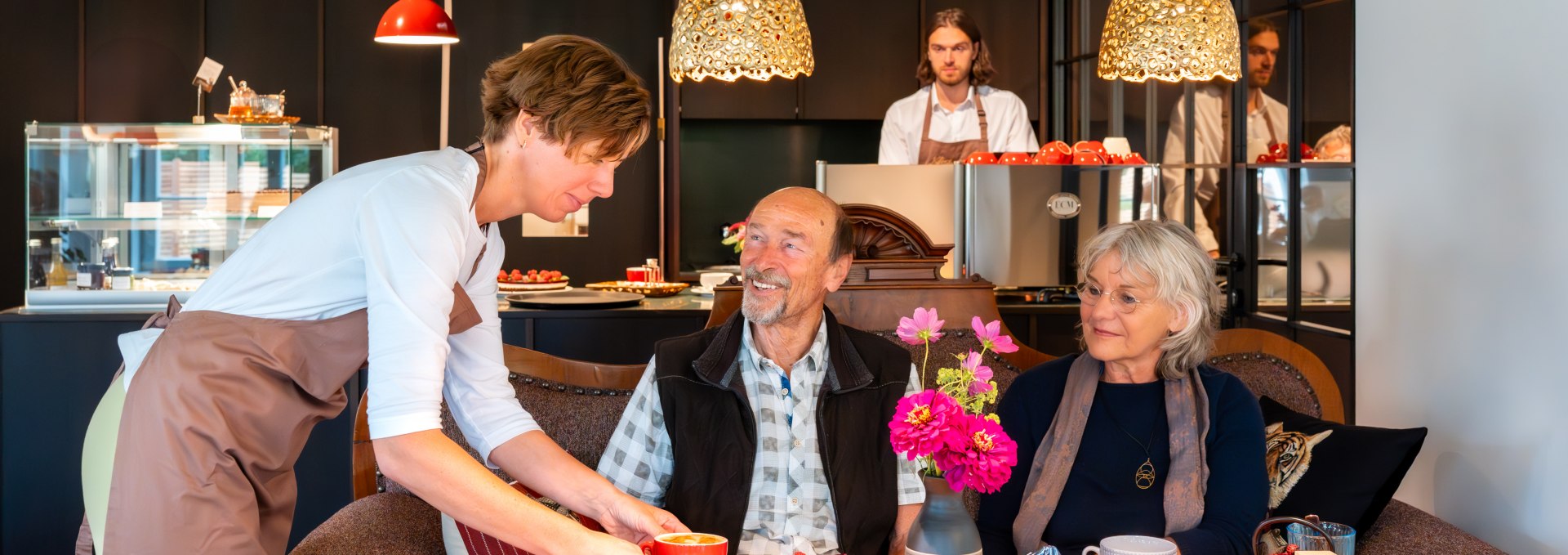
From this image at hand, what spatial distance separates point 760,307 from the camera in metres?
2.35

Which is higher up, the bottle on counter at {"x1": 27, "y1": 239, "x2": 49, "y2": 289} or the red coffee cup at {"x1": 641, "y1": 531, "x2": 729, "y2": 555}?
the bottle on counter at {"x1": 27, "y1": 239, "x2": 49, "y2": 289}

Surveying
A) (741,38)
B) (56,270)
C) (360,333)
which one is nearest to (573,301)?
(741,38)

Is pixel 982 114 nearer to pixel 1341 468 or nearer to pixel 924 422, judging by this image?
pixel 1341 468

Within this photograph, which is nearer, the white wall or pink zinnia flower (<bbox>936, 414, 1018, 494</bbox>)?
pink zinnia flower (<bbox>936, 414, 1018, 494</bbox>)

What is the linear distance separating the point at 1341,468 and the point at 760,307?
113 centimetres

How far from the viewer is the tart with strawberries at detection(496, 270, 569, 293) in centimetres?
463

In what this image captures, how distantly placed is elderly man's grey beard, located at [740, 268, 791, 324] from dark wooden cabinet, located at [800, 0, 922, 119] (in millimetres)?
4426

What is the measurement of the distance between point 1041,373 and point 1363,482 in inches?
24.1

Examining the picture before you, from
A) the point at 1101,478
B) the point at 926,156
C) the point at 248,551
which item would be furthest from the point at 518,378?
the point at 926,156

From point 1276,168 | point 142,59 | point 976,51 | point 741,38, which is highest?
point 142,59

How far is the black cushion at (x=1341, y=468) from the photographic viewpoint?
229 centimetres

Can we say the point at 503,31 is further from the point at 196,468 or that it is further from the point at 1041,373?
the point at 196,468

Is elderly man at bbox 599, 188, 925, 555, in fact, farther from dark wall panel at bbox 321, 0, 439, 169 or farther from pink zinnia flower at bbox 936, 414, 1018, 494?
dark wall panel at bbox 321, 0, 439, 169

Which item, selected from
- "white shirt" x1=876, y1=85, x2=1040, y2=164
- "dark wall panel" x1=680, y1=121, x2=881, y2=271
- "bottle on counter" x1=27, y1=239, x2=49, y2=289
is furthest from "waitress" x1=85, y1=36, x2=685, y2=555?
"dark wall panel" x1=680, y1=121, x2=881, y2=271
